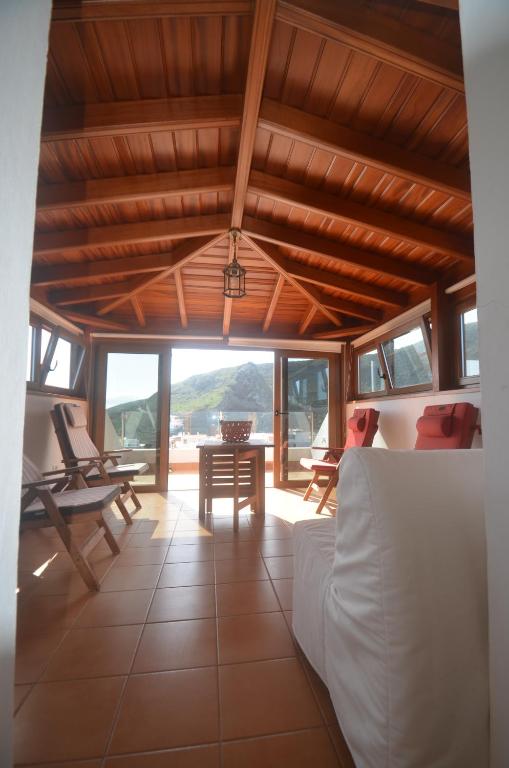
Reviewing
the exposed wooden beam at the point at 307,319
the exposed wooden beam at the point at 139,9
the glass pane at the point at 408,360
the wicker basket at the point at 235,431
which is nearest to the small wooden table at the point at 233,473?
the wicker basket at the point at 235,431

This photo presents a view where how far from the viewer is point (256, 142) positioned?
2.50 metres

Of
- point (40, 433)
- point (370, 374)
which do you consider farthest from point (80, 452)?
point (370, 374)

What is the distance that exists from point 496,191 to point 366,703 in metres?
1.17

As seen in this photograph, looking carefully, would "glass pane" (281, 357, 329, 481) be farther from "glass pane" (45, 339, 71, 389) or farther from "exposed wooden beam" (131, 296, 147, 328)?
"glass pane" (45, 339, 71, 389)

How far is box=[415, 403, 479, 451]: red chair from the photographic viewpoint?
9.14 feet

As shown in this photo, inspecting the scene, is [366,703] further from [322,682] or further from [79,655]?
[79,655]

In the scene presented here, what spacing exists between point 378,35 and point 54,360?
3.83m

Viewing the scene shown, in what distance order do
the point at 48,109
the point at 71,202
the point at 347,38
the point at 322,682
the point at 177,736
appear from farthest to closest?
the point at 71,202 < the point at 48,109 < the point at 347,38 < the point at 322,682 < the point at 177,736

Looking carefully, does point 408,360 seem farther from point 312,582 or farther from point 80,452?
point 80,452

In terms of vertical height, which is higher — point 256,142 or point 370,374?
point 256,142

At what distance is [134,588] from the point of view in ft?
6.82

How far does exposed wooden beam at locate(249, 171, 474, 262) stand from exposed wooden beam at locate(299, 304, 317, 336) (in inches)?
77.8

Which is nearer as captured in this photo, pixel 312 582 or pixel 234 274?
pixel 312 582

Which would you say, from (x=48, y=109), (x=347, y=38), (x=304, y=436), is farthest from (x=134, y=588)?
(x=304, y=436)
